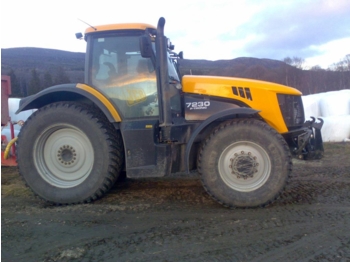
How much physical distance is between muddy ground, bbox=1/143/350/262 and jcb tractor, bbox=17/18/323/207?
1.23 feet

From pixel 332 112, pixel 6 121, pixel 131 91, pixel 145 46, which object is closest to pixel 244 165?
pixel 131 91

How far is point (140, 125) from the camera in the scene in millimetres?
4742

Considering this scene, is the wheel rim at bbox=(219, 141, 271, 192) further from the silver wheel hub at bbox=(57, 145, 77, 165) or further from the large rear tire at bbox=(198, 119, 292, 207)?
the silver wheel hub at bbox=(57, 145, 77, 165)

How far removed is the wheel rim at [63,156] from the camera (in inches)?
192

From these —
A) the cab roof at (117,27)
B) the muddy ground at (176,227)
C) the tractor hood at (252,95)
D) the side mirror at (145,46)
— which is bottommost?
the muddy ground at (176,227)

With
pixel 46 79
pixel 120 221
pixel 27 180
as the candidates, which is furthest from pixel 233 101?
pixel 46 79

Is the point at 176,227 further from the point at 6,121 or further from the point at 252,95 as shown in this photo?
the point at 6,121

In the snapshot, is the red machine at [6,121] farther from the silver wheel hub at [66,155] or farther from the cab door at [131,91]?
the cab door at [131,91]

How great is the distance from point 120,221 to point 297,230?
1.81 m

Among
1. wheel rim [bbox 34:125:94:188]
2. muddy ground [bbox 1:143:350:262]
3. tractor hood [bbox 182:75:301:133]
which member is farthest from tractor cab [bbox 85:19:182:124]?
muddy ground [bbox 1:143:350:262]

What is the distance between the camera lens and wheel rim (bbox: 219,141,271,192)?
4465 millimetres

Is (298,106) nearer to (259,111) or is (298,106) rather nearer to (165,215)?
(259,111)

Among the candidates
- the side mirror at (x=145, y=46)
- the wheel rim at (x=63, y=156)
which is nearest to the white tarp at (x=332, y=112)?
the side mirror at (x=145, y=46)

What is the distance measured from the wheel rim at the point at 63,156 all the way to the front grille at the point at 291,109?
2.47m
